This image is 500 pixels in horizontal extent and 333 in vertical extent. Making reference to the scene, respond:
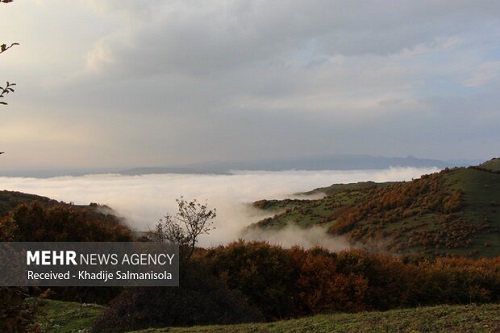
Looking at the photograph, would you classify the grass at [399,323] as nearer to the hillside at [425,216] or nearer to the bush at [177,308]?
the bush at [177,308]

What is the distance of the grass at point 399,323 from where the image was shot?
11.4 m

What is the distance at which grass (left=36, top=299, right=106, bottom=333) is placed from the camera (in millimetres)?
14789

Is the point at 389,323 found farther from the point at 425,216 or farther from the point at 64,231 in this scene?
the point at 425,216

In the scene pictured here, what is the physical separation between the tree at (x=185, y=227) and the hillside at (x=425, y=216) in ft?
115

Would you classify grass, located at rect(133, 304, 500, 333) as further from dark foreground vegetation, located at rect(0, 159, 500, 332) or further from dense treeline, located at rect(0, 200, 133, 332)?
dense treeline, located at rect(0, 200, 133, 332)

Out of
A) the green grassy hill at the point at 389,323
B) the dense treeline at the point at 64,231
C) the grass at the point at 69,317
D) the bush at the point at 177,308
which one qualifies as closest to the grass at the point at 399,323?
the green grassy hill at the point at 389,323

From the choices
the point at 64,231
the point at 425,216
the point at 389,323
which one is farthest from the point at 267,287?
the point at 425,216

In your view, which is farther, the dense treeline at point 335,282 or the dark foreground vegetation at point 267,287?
the dense treeline at point 335,282

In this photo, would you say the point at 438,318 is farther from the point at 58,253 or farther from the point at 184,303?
the point at 58,253

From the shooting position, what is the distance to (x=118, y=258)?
22.5m

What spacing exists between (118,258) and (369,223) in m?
50.9

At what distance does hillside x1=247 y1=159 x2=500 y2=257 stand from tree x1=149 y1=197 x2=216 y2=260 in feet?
115

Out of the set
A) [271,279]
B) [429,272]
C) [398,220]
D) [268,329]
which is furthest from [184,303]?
[398,220]

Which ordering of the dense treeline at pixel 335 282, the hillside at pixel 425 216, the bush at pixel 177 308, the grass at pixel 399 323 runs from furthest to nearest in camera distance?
the hillside at pixel 425 216, the dense treeline at pixel 335 282, the bush at pixel 177 308, the grass at pixel 399 323
